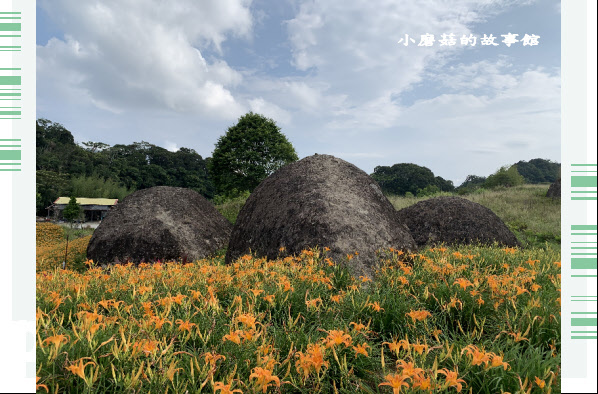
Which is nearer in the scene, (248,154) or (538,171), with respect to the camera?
(248,154)

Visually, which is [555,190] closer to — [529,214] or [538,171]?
[529,214]

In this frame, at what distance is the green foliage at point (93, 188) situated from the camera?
4594 cm

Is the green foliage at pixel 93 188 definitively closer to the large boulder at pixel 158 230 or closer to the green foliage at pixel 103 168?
the green foliage at pixel 103 168

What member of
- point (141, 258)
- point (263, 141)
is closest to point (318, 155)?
point (141, 258)

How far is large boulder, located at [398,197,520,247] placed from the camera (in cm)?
995

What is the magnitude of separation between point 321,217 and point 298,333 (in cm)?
376

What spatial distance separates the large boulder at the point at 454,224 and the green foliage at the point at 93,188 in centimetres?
4571

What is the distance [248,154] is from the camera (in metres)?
27.2

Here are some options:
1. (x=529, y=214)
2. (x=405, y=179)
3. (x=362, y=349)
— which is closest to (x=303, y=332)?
(x=362, y=349)

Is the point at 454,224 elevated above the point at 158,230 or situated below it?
above

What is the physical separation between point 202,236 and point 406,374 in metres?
11.0

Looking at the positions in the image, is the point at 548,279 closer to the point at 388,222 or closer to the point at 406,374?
the point at 388,222

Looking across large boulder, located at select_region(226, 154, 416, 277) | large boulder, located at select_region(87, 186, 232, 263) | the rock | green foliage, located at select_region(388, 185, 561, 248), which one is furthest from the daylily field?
the rock

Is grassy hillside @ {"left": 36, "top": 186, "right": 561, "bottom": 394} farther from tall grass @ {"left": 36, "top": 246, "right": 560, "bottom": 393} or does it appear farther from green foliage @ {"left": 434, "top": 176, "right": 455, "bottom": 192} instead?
green foliage @ {"left": 434, "top": 176, "right": 455, "bottom": 192}
